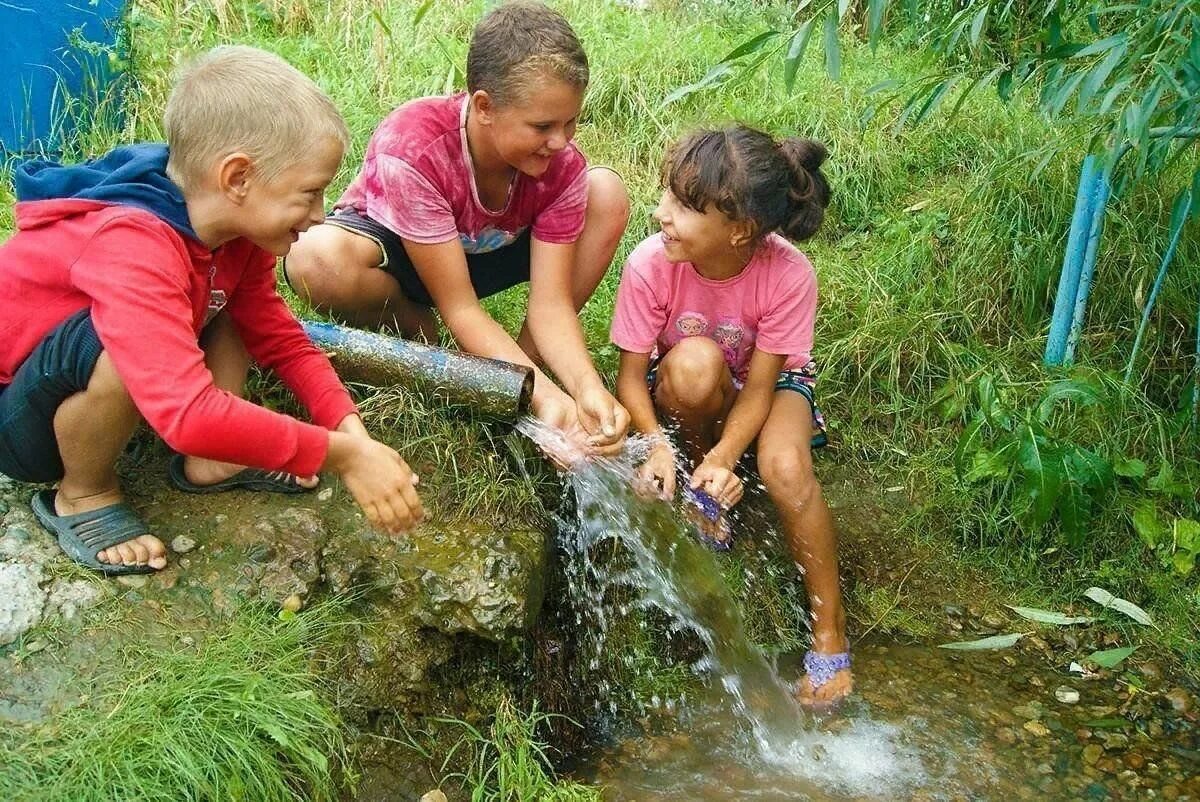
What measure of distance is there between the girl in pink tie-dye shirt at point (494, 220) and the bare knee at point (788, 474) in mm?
424

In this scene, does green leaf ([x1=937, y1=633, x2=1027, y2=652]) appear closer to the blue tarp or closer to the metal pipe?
the metal pipe

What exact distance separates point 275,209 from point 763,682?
1.72 meters

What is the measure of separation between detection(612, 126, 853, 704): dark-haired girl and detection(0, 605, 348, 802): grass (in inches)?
39.5

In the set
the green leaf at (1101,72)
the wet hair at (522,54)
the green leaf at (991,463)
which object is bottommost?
the green leaf at (991,463)

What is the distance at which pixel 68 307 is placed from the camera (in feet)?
7.18

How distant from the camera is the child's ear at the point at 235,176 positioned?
2.09 metres

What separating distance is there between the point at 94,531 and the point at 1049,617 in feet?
8.11

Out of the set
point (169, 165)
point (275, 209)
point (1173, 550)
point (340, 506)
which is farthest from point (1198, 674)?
point (169, 165)

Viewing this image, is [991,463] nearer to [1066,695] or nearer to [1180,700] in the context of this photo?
[1066,695]

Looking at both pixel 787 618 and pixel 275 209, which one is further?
pixel 787 618

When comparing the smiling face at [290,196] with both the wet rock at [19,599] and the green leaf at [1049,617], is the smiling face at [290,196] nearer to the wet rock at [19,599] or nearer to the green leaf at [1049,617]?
the wet rock at [19,599]

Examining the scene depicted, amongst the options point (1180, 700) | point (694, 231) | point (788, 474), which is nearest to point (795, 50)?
point (694, 231)

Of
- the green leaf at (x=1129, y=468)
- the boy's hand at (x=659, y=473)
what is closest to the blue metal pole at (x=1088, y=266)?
the green leaf at (x=1129, y=468)

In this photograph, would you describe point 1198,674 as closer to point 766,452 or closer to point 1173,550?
point 1173,550
